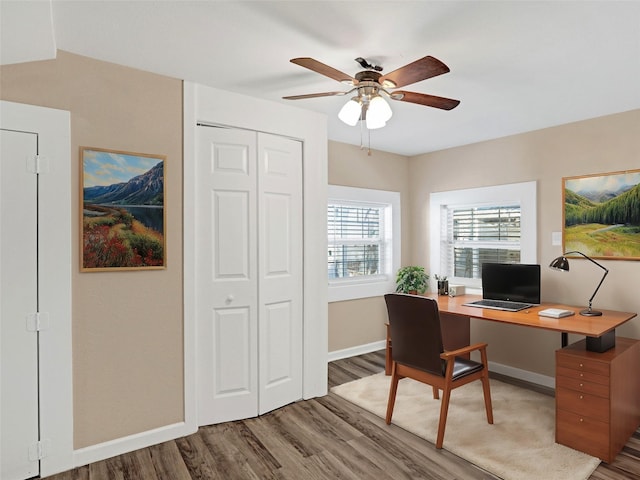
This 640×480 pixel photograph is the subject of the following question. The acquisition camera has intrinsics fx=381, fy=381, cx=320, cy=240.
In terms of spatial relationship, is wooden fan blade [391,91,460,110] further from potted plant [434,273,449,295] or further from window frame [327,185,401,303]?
potted plant [434,273,449,295]

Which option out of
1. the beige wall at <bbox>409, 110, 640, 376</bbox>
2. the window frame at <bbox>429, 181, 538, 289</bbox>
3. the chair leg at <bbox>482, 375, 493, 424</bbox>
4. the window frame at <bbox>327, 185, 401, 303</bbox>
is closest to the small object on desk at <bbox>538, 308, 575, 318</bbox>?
the beige wall at <bbox>409, 110, 640, 376</bbox>

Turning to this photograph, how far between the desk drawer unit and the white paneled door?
6.35 feet

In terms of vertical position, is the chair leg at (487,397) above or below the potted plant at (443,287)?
below

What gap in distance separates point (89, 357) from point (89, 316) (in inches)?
9.8

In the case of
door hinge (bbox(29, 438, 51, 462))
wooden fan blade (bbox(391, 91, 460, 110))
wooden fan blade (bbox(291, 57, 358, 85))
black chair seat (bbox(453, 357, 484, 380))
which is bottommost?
door hinge (bbox(29, 438, 51, 462))

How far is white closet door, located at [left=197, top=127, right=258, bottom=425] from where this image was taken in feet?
9.08

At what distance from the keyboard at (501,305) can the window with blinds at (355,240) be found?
A: 4.68 feet

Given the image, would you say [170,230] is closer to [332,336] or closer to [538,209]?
[332,336]

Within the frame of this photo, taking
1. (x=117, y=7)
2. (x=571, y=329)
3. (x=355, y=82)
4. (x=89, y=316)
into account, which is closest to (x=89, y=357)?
(x=89, y=316)

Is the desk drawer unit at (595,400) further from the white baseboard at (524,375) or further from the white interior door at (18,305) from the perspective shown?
the white interior door at (18,305)

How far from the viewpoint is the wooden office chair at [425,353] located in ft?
8.12

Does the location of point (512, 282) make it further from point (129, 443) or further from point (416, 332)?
point (129, 443)

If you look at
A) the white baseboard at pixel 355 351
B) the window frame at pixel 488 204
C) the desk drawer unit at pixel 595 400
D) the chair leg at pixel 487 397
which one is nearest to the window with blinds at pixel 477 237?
the window frame at pixel 488 204

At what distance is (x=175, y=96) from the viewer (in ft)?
8.59
